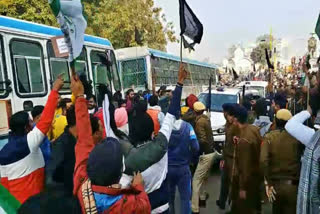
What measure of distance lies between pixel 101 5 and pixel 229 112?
1887cm

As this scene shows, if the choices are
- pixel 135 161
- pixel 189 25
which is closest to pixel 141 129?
pixel 135 161

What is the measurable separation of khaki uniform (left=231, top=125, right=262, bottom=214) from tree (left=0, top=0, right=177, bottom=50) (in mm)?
15288

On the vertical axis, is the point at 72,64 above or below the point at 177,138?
above

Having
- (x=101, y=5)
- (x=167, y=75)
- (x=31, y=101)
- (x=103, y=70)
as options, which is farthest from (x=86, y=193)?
(x=101, y=5)

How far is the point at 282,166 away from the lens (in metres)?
4.33

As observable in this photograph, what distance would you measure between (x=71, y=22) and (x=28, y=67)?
5.14 metres

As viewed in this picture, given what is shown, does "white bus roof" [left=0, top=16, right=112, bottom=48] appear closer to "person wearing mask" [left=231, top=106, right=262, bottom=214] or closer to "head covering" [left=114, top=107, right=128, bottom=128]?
"head covering" [left=114, top=107, right=128, bottom=128]

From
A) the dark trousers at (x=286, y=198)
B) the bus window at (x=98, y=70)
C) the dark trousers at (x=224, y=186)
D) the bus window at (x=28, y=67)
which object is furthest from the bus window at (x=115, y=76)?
the dark trousers at (x=286, y=198)

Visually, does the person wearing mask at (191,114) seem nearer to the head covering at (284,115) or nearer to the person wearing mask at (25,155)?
the head covering at (284,115)

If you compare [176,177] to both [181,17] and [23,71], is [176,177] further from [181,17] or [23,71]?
[23,71]

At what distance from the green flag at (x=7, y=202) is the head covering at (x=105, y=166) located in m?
1.73

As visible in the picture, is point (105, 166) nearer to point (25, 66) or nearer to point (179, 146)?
point (179, 146)

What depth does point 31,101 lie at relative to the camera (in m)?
7.50

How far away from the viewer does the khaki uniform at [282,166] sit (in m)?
4.29
